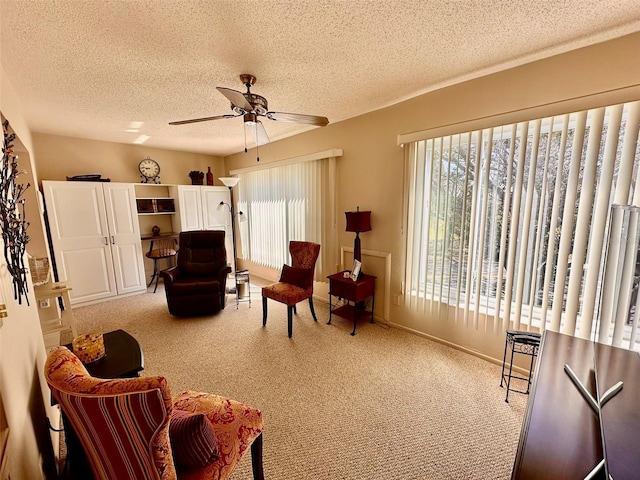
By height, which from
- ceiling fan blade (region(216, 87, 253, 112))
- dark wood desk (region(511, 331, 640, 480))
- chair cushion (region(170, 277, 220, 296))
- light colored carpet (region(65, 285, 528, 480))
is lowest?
light colored carpet (region(65, 285, 528, 480))

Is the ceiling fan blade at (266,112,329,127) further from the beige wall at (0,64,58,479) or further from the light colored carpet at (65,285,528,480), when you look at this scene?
the light colored carpet at (65,285,528,480)

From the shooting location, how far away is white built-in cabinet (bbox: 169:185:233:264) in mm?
4832

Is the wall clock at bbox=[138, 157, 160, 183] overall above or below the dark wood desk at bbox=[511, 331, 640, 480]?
above

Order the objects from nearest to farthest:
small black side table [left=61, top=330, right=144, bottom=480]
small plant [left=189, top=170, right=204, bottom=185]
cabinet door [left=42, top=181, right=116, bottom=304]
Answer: small black side table [left=61, top=330, right=144, bottom=480] → cabinet door [left=42, top=181, right=116, bottom=304] → small plant [left=189, top=170, right=204, bottom=185]

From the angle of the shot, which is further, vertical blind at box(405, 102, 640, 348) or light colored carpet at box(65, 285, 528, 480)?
vertical blind at box(405, 102, 640, 348)

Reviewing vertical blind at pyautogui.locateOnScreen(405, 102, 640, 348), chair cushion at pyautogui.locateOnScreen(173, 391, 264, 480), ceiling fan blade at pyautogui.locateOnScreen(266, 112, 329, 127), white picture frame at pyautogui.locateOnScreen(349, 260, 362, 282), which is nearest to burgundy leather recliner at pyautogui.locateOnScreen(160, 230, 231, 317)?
white picture frame at pyautogui.locateOnScreen(349, 260, 362, 282)

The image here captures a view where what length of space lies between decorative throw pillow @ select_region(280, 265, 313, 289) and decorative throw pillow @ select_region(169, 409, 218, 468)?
217 cm

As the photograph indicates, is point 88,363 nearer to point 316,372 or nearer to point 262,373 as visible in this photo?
point 262,373

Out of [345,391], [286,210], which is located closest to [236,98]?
[345,391]

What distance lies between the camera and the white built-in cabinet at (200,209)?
190 inches

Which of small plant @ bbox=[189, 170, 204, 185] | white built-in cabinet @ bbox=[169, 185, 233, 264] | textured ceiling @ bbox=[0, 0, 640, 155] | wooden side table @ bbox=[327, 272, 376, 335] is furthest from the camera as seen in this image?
small plant @ bbox=[189, 170, 204, 185]

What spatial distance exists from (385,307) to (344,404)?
1.41 m

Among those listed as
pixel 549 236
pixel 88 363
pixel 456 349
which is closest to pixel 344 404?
pixel 456 349

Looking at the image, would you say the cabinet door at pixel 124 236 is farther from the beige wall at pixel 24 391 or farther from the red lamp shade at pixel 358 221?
the red lamp shade at pixel 358 221
